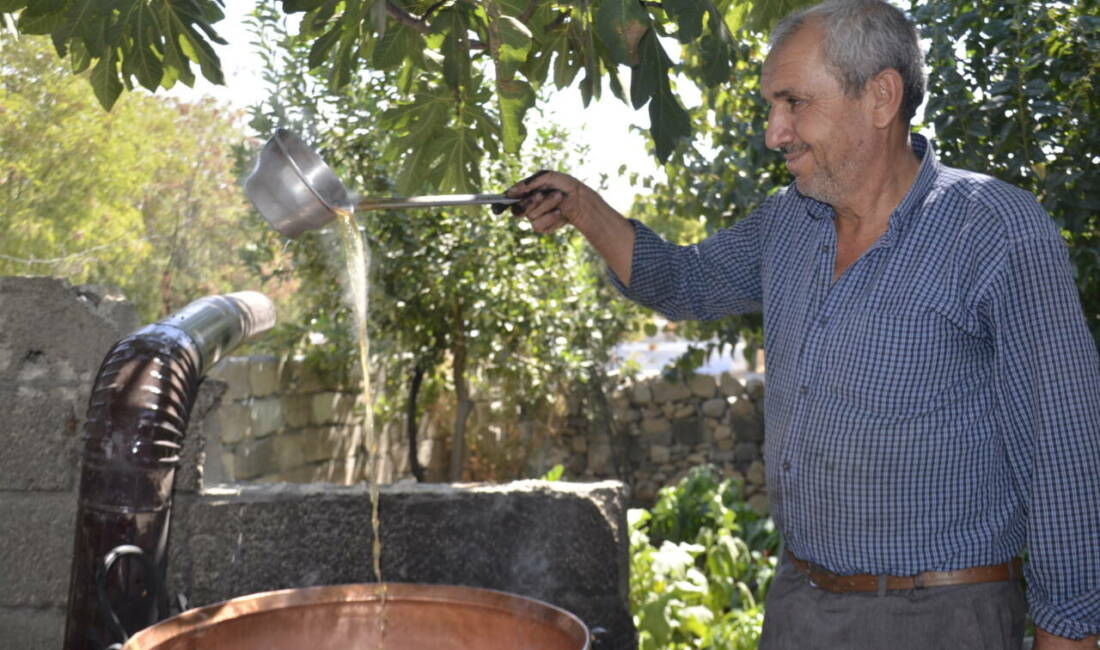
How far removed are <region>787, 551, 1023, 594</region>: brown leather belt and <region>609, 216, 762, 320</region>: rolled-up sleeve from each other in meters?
0.57

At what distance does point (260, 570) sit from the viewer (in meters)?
2.65

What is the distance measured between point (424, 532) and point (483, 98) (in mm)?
1076

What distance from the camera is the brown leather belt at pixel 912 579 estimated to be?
67.3 inches

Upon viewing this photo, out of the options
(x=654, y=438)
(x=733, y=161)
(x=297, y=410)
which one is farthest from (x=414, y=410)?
(x=733, y=161)

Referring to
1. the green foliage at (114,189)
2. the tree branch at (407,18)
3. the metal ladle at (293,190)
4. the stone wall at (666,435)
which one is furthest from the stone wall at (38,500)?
the stone wall at (666,435)

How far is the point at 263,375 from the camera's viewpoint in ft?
20.4

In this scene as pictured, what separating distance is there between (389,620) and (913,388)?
0.96 m

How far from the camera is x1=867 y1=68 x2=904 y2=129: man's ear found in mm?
1771

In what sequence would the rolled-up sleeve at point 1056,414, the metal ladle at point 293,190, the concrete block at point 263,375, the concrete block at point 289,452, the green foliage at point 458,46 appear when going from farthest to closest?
the concrete block at point 289,452
the concrete block at point 263,375
the metal ladle at point 293,190
the green foliage at point 458,46
the rolled-up sleeve at point 1056,414

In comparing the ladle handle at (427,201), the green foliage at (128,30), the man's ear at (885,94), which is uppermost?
the green foliage at (128,30)

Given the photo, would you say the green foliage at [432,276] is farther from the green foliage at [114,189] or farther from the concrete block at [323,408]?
the green foliage at [114,189]

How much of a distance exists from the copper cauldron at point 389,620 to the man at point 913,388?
1.49ft

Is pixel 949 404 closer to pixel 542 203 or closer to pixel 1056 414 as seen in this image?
pixel 1056 414

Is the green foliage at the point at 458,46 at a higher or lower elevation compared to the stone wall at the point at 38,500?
higher
